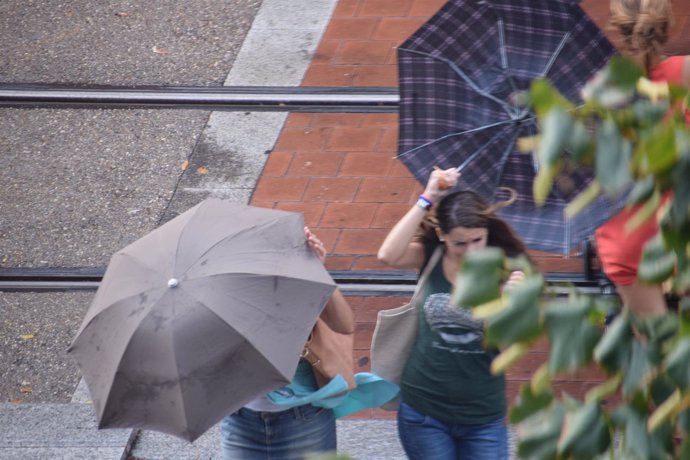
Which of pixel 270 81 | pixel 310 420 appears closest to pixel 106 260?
pixel 270 81

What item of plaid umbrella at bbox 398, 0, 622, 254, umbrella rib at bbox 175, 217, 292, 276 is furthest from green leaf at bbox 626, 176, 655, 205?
umbrella rib at bbox 175, 217, 292, 276

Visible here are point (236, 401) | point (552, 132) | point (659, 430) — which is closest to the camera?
point (552, 132)

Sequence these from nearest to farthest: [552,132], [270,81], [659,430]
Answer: [552,132], [659,430], [270,81]

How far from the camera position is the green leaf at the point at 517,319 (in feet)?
5.28

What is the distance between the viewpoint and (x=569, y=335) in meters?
1.61

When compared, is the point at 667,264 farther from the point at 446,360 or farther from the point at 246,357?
the point at 446,360

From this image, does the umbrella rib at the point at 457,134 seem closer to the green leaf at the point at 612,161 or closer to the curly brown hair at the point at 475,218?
the curly brown hair at the point at 475,218

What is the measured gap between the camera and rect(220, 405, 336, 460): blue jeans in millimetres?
4133

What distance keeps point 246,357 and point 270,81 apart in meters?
4.60

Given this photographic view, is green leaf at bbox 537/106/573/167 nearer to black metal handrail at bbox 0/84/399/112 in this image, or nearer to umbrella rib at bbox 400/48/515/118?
umbrella rib at bbox 400/48/515/118

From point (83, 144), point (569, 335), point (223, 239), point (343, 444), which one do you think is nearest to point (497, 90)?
point (223, 239)

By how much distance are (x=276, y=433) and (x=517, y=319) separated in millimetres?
2635

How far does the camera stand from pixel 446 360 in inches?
163

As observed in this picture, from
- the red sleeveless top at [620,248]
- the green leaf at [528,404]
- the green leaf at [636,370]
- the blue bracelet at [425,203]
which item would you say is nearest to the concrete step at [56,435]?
the blue bracelet at [425,203]
